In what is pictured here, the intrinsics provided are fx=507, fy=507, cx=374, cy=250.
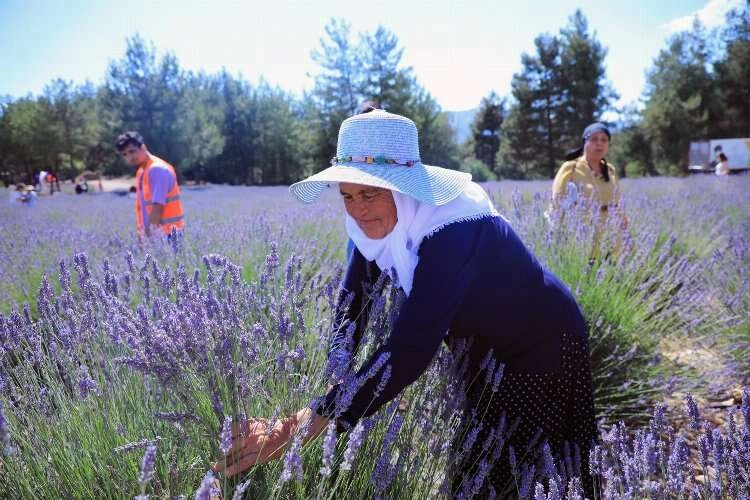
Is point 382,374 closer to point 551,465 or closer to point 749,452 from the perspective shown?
point 551,465

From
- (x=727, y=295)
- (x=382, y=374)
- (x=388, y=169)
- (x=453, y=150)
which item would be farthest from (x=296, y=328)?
(x=453, y=150)

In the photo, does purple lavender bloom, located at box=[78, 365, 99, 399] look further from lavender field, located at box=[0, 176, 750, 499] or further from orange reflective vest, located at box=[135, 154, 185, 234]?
orange reflective vest, located at box=[135, 154, 185, 234]

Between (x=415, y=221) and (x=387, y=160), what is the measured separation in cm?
18

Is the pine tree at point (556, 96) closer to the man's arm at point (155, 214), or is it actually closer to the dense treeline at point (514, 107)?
the dense treeline at point (514, 107)

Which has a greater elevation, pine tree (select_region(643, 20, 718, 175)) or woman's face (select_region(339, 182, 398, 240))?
pine tree (select_region(643, 20, 718, 175))

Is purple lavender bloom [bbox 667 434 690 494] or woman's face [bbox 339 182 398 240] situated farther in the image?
woman's face [bbox 339 182 398 240]

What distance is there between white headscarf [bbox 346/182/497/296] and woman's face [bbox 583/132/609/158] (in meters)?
2.94

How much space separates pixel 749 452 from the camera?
1.04m

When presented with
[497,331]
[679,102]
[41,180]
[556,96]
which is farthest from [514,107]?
[497,331]

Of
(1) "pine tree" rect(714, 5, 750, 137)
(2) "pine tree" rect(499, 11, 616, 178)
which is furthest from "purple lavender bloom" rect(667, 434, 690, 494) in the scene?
(1) "pine tree" rect(714, 5, 750, 137)

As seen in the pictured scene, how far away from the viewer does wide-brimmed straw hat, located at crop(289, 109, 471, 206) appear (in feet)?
4.17

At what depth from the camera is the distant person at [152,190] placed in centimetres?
408

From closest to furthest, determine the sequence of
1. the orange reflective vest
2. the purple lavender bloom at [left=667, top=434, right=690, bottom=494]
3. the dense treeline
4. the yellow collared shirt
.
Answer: the purple lavender bloom at [left=667, top=434, right=690, bottom=494] < the yellow collared shirt < the orange reflective vest < the dense treeline

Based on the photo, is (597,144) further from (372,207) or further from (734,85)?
(734,85)
